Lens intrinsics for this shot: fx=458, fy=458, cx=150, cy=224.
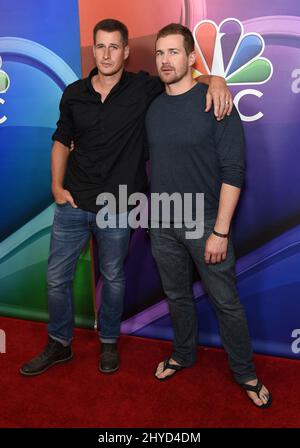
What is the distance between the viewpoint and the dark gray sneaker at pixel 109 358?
2.31 m

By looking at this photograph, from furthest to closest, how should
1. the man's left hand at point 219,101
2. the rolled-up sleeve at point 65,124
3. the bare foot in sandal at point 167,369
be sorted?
the bare foot in sandal at point 167,369
the rolled-up sleeve at point 65,124
the man's left hand at point 219,101

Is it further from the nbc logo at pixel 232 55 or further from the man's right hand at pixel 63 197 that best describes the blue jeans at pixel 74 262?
the nbc logo at pixel 232 55

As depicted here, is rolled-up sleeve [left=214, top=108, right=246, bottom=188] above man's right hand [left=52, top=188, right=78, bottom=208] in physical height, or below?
above

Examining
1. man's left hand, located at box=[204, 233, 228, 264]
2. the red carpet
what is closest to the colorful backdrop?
the red carpet

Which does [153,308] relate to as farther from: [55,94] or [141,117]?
[55,94]

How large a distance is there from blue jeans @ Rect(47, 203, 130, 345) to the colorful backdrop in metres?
0.31

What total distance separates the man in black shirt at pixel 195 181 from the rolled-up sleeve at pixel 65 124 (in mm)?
392

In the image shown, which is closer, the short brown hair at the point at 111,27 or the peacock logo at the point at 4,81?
the short brown hair at the point at 111,27

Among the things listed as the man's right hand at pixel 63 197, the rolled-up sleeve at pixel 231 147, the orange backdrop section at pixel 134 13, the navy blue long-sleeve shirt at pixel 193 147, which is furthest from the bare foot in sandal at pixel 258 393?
the orange backdrop section at pixel 134 13

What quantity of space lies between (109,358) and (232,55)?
1.60 meters

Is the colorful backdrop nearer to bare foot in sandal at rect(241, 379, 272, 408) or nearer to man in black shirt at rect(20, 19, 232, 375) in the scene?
man in black shirt at rect(20, 19, 232, 375)

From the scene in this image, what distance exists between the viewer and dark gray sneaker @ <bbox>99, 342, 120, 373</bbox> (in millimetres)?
2307

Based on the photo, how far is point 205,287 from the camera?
205 centimetres
